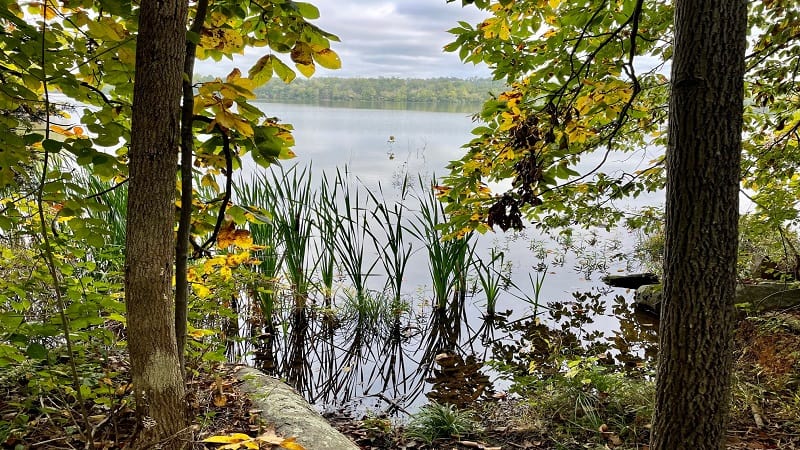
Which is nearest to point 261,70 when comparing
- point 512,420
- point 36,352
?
point 36,352

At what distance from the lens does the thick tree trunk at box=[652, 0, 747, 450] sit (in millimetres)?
990

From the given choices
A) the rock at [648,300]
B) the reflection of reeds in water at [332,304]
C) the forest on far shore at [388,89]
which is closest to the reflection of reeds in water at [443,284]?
the reflection of reeds in water at [332,304]

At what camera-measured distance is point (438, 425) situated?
219cm

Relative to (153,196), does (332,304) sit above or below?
below

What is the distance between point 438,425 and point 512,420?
349 mm

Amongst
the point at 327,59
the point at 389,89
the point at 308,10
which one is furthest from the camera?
the point at 389,89

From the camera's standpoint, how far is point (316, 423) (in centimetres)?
159

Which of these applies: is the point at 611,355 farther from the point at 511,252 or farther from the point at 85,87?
the point at 85,87

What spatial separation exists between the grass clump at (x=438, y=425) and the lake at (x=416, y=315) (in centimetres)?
37

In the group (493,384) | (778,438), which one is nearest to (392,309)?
(493,384)

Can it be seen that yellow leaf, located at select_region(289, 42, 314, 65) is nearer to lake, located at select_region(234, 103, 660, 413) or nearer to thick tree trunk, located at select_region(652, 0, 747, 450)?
lake, located at select_region(234, 103, 660, 413)

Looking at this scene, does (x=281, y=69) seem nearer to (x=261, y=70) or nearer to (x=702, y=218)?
(x=261, y=70)

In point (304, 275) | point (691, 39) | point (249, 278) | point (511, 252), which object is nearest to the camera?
point (691, 39)

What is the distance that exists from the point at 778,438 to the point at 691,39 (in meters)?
1.64
